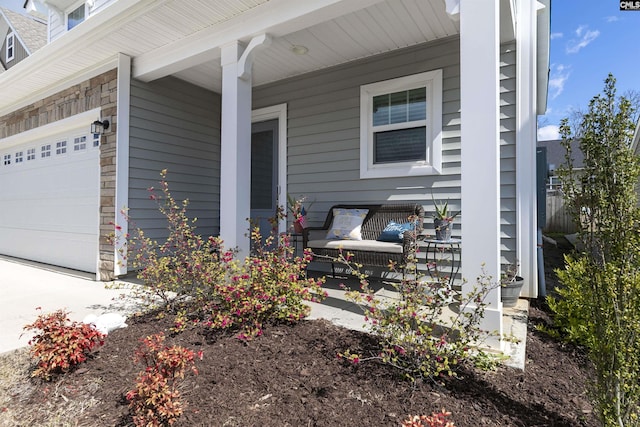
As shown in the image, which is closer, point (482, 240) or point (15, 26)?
point (482, 240)

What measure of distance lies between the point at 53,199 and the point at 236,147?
13.7ft

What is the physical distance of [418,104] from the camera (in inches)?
162

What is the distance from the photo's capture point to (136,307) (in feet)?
11.1

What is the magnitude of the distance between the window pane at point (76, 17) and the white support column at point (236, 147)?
15.0ft

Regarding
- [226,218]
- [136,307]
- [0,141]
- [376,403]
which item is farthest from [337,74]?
[0,141]

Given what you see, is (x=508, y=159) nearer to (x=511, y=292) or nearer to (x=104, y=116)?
(x=511, y=292)

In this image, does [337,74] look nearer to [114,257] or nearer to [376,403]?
[114,257]

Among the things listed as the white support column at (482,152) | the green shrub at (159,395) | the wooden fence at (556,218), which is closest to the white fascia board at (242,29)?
the white support column at (482,152)

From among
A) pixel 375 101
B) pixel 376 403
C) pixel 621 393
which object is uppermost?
pixel 375 101

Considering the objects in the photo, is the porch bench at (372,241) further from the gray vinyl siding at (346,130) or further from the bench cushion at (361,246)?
the gray vinyl siding at (346,130)

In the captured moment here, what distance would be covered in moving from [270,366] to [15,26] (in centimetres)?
1049

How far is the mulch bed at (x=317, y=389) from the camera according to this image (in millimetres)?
1671

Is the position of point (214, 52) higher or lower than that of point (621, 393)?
higher

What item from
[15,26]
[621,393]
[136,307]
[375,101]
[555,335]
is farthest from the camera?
[15,26]
